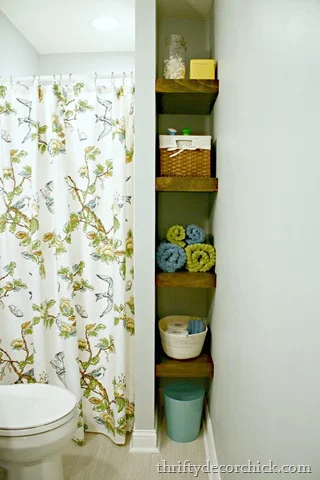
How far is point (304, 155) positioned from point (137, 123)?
145cm

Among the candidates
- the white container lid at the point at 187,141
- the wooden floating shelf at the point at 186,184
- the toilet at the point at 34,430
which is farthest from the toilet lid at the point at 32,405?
the white container lid at the point at 187,141

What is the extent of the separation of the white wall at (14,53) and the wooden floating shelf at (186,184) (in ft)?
4.12

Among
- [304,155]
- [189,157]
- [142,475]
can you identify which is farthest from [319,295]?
[142,475]

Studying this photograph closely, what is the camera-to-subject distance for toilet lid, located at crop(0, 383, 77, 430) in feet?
5.76

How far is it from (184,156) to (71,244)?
2.58 feet

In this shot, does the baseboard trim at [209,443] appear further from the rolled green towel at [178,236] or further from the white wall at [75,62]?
the white wall at [75,62]

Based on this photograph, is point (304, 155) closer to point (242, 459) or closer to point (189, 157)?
point (242, 459)

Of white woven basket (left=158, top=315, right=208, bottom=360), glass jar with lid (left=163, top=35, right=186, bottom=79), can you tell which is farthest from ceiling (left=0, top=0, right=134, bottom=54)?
white woven basket (left=158, top=315, right=208, bottom=360)

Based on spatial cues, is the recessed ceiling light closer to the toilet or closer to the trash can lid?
the toilet

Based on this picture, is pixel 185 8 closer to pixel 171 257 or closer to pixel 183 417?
pixel 171 257

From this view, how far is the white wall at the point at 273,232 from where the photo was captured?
79 centimetres

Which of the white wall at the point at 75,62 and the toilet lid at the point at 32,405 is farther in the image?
the white wall at the point at 75,62

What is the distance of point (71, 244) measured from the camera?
235 cm

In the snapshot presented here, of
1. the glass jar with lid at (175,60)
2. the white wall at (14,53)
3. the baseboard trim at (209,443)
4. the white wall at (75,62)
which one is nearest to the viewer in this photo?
the baseboard trim at (209,443)
